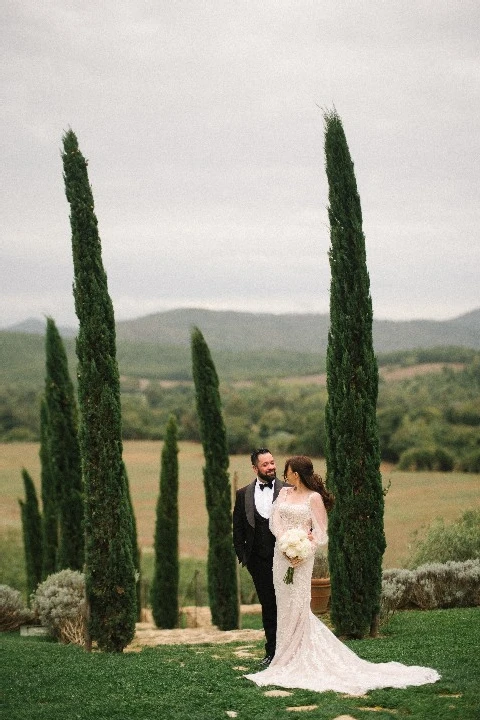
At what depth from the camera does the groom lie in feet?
26.4

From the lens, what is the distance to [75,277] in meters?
10.8

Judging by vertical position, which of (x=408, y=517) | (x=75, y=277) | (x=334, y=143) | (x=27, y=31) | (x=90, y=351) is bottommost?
(x=408, y=517)

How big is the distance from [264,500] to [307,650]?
5.06 feet

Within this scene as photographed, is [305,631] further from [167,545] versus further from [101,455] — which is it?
[167,545]

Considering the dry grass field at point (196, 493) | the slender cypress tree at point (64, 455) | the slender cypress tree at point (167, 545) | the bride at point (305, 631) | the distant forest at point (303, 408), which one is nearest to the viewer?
the bride at point (305, 631)

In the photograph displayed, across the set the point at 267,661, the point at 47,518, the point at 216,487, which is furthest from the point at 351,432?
the point at 47,518

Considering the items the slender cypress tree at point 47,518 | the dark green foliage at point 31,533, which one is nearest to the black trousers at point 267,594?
the slender cypress tree at point 47,518

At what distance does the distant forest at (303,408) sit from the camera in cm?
4894

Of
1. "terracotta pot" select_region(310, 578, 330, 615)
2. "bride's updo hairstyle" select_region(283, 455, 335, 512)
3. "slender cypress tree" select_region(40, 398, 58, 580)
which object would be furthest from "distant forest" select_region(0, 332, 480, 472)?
"bride's updo hairstyle" select_region(283, 455, 335, 512)

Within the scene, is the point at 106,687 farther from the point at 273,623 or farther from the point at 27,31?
the point at 27,31

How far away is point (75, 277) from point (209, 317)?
182 m

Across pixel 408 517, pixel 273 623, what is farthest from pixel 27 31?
pixel 408 517

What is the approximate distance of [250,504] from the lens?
8086 millimetres

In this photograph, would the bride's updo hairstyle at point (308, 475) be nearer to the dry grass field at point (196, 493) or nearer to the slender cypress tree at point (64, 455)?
the slender cypress tree at point (64, 455)
